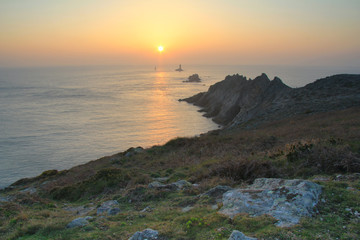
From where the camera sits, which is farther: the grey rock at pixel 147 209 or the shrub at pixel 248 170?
the shrub at pixel 248 170

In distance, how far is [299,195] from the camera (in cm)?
607

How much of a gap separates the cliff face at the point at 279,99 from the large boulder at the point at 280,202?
32029mm

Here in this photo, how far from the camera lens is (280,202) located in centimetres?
611

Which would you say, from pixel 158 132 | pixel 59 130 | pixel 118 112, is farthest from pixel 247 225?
pixel 118 112

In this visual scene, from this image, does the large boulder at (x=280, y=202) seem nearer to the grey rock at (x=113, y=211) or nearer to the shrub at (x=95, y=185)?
the grey rock at (x=113, y=211)

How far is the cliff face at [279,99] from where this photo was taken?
38184mm

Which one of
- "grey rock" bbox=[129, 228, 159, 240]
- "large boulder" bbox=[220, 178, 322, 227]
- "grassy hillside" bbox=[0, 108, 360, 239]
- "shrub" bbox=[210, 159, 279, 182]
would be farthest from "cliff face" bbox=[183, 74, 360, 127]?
"grey rock" bbox=[129, 228, 159, 240]

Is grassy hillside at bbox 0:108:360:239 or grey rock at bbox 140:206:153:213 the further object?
grey rock at bbox 140:206:153:213

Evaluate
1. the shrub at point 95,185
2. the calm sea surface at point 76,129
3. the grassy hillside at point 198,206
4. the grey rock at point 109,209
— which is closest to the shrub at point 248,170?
the grassy hillside at point 198,206

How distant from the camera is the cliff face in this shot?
38.2 meters

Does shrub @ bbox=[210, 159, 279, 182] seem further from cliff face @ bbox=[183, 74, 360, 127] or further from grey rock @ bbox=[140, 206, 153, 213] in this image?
cliff face @ bbox=[183, 74, 360, 127]

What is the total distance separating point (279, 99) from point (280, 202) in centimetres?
4763

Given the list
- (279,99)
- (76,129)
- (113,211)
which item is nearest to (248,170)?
(113,211)

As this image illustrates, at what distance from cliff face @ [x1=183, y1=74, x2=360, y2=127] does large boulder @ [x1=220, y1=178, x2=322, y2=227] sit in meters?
32.0
